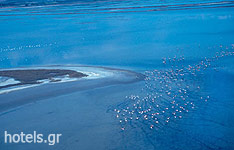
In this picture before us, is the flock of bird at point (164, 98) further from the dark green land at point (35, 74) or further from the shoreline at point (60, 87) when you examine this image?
the dark green land at point (35, 74)

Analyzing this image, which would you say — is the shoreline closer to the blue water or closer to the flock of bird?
the flock of bird

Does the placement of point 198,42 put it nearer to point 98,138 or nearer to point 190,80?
point 190,80

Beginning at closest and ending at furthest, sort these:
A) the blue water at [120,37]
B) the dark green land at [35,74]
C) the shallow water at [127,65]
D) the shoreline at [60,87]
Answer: the shallow water at [127,65]
the shoreline at [60,87]
the dark green land at [35,74]
the blue water at [120,37]

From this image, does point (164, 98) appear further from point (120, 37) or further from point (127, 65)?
point (120, 37)

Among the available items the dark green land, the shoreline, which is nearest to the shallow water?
the shoreline

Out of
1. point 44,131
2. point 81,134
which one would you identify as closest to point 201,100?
point 81,134

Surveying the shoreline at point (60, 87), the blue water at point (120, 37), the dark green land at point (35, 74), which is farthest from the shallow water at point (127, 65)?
the dark green land at point (35, 74)
